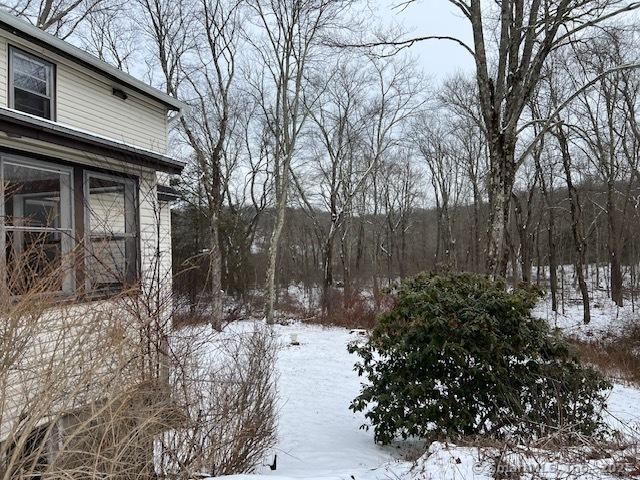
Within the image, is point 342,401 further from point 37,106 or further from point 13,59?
point 13,59

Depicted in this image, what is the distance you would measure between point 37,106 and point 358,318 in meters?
13.5

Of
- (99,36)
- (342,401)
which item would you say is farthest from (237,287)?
(342,401)

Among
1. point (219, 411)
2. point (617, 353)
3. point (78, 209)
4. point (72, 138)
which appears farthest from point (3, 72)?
point (617, 353)

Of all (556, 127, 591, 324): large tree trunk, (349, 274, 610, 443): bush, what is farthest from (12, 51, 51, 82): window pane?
(556, 127, 591, 324): large tree trunk

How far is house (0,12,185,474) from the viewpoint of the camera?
5.48 m

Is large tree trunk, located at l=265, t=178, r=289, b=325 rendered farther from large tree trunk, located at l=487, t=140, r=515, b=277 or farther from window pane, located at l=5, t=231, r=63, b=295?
window pane, located at l=5, t=231, r=63, b=295

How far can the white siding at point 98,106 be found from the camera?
6.77 m

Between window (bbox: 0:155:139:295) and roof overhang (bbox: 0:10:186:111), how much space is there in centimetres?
193

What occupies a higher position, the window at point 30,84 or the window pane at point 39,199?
the window at point 30,84

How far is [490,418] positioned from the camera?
5.31 meters

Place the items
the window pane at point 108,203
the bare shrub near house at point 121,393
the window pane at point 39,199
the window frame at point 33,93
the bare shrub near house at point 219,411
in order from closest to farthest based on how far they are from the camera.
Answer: the bare shrub near house at point 121,393, the bare shrub near house at point 219,411, the window pane at point 39,199, the window frame at point 33,93, the window pane at point 108,203

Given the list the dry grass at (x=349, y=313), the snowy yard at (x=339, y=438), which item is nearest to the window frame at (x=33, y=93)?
the snowy yard at (x=339, y=438)

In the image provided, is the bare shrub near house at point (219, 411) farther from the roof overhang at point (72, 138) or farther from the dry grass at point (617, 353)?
the dry grass at point (617, 353)

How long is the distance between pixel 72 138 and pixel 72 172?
2.40 ft
